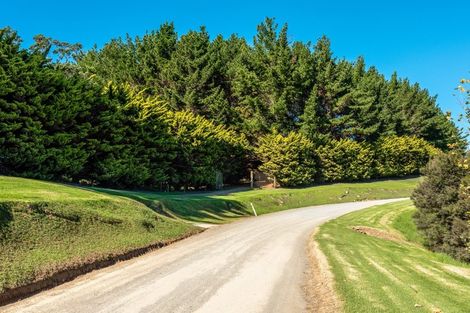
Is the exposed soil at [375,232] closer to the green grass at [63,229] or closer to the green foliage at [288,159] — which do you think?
the green grass at [63,229]

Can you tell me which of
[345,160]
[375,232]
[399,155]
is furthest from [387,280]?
[399,155]

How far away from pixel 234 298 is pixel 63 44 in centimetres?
7251

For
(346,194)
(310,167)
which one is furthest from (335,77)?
(346,194)

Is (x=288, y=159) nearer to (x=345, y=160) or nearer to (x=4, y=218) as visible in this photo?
(x=345, y=160)

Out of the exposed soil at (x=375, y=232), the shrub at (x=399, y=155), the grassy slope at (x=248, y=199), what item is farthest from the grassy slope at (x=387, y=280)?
the shrub at (x=399, y=155)

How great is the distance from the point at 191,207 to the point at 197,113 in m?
38.3

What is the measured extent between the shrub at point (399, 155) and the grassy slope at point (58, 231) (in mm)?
61073

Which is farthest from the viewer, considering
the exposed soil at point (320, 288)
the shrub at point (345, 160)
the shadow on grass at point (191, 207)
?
the shrub at point (345, 160)

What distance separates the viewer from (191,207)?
99.2ft

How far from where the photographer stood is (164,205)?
89.9 ft

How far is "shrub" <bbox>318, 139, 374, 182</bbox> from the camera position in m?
63.4

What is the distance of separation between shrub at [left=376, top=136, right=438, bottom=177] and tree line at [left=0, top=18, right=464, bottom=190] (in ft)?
0.99

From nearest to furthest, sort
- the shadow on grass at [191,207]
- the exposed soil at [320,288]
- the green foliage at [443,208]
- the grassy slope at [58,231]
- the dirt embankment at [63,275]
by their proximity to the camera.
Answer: the exposed soil at [320,288] < the dirt embankment at [63,275] < the grassy slope at [58,231] < the green foliage at [443,208] < the shadow on grass at [191,207]

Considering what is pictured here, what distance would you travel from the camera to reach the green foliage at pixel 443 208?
2623 cm
